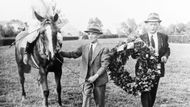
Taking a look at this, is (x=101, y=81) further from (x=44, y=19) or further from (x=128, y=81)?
(x=44, y=19)

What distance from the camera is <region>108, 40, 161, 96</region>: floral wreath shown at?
533 cm

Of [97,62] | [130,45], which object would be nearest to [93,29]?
[97,62]

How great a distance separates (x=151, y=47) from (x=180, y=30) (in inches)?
1278

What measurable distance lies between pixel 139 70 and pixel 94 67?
1176 mm

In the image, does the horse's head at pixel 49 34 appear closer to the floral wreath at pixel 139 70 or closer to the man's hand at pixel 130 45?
the floral wreath at pixel 139 70

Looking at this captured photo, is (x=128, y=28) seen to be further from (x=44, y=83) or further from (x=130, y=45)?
(x=44, y=83)

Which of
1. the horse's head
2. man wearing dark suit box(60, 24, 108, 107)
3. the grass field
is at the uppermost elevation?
the horse's head

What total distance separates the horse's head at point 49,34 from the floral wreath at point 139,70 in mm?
1293

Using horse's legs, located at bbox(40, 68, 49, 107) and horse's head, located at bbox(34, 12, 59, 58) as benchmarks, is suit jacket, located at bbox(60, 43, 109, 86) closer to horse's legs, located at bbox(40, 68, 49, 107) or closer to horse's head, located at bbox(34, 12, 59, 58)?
horse's head, located at bbox(34, 12, 59, 58)

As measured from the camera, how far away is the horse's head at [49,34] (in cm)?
580

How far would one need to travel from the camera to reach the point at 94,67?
187 inches

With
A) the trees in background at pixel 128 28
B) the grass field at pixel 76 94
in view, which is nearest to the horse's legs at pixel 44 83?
the grass field at pixel 76 94

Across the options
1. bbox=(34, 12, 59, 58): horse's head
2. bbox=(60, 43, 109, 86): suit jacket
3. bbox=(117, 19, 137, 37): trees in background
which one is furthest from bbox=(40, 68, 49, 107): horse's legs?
bbox=(117, 19, 137, 37): trees in background

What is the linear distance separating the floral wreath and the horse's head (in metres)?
1.29
